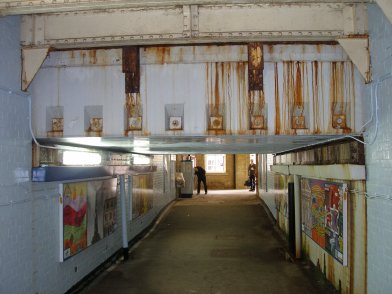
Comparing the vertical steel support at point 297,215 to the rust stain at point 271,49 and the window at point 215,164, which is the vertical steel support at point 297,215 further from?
the window at point 215,164

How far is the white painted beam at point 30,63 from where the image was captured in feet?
19.1

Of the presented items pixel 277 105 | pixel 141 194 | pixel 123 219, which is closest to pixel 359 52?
pixel 277 105

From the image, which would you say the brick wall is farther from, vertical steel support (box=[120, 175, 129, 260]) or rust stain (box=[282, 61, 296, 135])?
vertical steel support (box=[120, 175, 129, 260])

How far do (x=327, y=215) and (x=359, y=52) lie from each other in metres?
3.43

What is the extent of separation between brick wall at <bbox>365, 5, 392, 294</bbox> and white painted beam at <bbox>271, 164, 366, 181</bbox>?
0.52 feet

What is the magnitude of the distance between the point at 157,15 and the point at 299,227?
743 cm

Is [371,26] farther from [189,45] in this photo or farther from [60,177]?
[60,177]

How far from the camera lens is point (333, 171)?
269 inches

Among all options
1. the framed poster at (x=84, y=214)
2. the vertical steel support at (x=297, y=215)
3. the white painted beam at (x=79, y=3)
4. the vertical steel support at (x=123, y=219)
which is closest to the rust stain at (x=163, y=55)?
the white painted beam at (x=79, y=3)

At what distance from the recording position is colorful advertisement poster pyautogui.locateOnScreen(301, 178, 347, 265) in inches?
258

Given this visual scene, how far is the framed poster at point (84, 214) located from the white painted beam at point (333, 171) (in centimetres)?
498

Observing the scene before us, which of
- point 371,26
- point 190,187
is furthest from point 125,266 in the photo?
point 190,187

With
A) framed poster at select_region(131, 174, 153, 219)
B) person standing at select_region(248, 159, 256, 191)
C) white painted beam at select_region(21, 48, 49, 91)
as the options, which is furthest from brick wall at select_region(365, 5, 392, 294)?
person standing at select_region(248, 159, 256, 191)

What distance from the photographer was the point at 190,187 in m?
23.7
